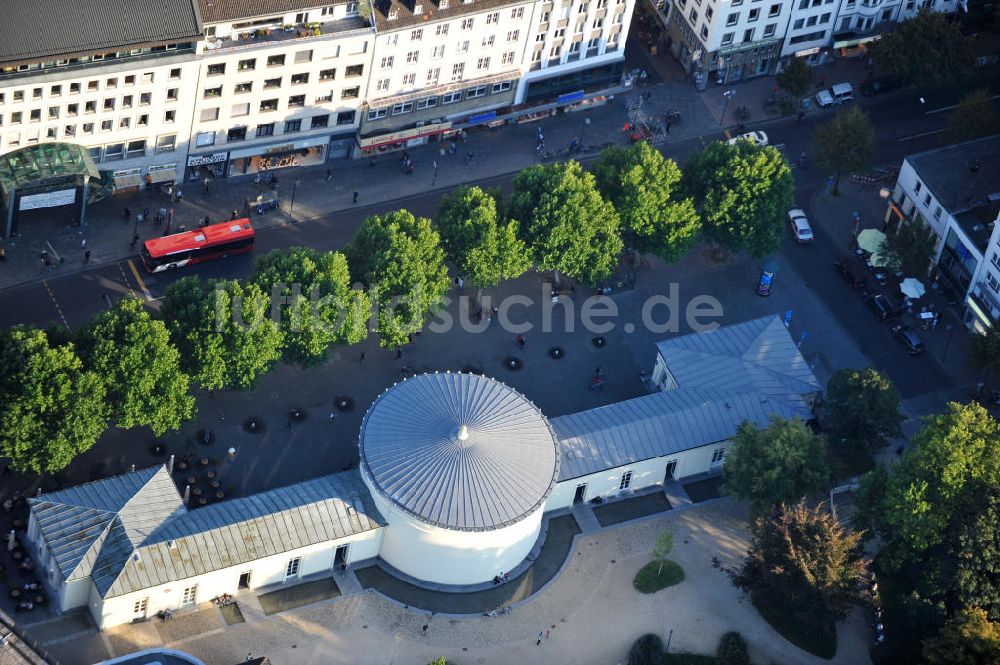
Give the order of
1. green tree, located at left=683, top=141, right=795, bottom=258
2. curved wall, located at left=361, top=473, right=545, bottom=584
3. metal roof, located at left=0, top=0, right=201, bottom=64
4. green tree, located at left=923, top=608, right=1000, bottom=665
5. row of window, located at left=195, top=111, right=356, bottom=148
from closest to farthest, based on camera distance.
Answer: green tree, located at left=923, top=608, right=1000, bottom=665 < curved wall, located at left=361, top=473, right=545, bottom=584 < metal roof, located at left=0, top=0, right=201, bottom=64 < green tree, located at left=683, top=141, right=795, bottom=258 < row of window, located at left=195, top=111, right=356, bottom=148

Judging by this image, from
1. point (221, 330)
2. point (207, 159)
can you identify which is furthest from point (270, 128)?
point (221, 330)

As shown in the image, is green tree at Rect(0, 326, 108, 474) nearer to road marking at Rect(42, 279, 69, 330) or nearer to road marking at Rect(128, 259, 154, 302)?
road marking at Rect(42, 279, 69, 330)

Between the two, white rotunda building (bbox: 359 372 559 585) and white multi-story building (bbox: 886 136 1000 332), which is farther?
white multi-story building (bbox: 886 136 1000 332)

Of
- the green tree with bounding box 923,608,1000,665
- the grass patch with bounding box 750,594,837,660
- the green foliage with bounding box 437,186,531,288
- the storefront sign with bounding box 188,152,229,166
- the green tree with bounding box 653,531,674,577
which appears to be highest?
the green foliage with bounding box 437,186,531,288

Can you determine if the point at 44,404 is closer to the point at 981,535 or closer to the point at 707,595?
the point at 707,595

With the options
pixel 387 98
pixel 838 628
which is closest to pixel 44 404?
Answer: pixel 387 98

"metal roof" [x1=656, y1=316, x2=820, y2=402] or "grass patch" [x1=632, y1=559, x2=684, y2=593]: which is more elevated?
"metal roof" [x1=656, y1=316, x2=820, y2=402]

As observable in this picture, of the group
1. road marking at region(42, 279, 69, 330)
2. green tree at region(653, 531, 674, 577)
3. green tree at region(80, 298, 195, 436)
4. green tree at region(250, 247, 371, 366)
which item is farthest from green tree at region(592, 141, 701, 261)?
road marking at region(42, 279, 69, 330)
